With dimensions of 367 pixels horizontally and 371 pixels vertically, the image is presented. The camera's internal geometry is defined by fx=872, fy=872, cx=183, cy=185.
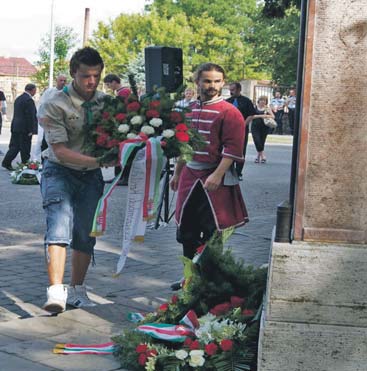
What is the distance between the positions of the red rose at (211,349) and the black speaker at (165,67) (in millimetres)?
7659

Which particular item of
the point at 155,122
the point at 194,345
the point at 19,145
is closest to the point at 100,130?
the point at 155,122

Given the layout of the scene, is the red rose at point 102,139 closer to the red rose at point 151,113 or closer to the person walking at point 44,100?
the red rose at point 151,113

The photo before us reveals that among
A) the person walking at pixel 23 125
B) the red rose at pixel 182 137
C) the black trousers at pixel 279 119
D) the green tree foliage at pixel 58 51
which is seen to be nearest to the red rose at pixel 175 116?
the red rose at pixel 182 137

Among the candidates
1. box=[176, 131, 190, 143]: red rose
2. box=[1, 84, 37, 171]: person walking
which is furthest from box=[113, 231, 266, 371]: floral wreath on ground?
box=[1, 84, 37, 171]: person walking

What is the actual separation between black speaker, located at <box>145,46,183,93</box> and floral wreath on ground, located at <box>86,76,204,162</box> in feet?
20.2

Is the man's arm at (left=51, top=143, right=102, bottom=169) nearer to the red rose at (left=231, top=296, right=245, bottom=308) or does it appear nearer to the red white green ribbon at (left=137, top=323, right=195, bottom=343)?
the red white green ribbon at (left=137, top=323, right=195, bottom=343)

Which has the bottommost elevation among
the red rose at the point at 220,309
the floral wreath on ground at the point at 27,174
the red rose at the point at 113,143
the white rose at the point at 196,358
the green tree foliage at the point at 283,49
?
the floral wreath on ground at the point at 27,174

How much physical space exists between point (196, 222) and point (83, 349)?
79.0 inches

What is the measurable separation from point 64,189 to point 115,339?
1455mm

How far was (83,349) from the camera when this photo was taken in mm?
5031

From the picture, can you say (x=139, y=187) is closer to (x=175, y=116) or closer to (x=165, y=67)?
(x=175, y=116)

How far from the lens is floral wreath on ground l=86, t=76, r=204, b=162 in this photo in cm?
560

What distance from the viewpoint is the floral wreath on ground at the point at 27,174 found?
51.6 feet

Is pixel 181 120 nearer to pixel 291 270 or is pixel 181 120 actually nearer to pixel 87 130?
pixel 87 130
